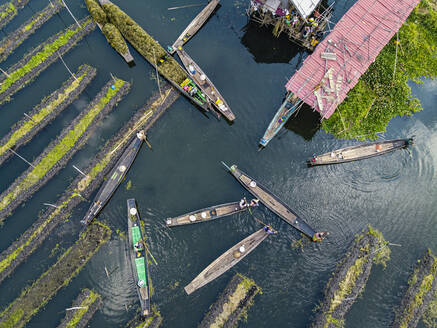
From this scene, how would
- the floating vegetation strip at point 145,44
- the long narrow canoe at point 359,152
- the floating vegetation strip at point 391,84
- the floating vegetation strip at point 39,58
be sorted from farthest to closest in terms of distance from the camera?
the floating vegetation strip at point 145,44
the floating vegetation strip at point 39,58
the floating vegetation strip at point 391,84
the long narrow canoe at point 359,152

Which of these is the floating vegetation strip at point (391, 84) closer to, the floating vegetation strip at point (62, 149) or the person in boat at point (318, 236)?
the person in boat at point (318, 236)

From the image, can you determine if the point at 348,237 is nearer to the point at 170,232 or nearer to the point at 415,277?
the point at 415,277

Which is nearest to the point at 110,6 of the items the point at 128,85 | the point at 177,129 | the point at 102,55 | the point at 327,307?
the point at 102,55

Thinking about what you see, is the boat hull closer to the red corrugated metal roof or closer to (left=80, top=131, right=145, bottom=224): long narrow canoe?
(left=80, top=131, right=145, bottom=224): long narrow canoe

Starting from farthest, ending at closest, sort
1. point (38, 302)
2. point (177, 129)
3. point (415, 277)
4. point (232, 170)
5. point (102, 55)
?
point (102, 55) < point (177, 129) < point (232, 170) < point (415, 277) < point (38, 302)

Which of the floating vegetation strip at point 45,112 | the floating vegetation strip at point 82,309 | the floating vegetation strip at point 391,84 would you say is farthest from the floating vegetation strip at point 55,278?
the floating vegetation strip at point 391,84

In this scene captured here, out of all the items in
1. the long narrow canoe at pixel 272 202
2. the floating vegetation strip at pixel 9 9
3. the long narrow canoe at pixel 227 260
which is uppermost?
the long narrow canoe at pixel 272 202

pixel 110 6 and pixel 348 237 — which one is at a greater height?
pixel 110 6
